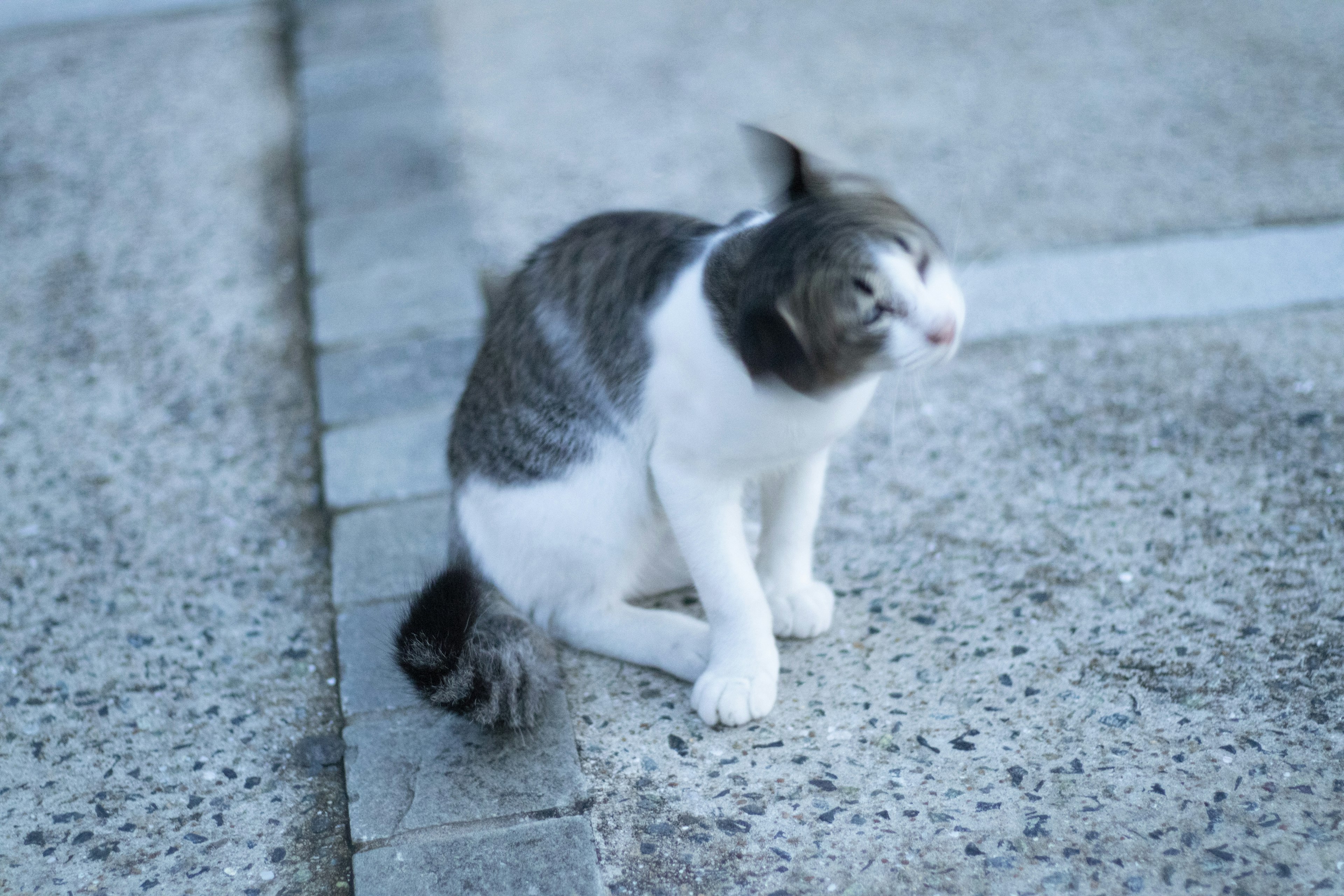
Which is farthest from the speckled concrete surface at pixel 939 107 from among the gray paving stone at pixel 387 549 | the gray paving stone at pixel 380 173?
the gray paving stone at pixel 387 549

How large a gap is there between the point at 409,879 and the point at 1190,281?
2.59 metres

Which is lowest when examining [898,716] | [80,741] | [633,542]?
[80,741]

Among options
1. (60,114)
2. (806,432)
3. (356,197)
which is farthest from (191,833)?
(60,114)

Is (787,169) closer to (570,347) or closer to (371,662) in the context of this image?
(570,347)

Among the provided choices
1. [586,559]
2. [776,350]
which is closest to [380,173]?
[586,559]

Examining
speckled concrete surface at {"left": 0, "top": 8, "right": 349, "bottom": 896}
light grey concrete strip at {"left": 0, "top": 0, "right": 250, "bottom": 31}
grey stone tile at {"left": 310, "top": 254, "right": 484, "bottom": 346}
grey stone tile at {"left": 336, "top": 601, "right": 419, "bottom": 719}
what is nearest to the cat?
grey stone tile at {"left": 336, "top": 601, "right": 419, "bottom": 719}

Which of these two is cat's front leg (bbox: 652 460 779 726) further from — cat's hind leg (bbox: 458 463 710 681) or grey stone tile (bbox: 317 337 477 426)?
grey stone tile (bbox: 317 337 477 426)

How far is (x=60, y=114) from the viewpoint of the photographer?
4.49 m

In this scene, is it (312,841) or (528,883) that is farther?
(312,841)

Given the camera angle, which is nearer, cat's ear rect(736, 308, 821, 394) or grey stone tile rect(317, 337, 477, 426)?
cat's ear rect(736, 308, 821, 394)

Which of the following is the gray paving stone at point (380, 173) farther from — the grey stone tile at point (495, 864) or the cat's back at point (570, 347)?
the grey stone tile at point (495, 864)

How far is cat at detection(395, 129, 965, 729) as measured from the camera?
5.12 feet

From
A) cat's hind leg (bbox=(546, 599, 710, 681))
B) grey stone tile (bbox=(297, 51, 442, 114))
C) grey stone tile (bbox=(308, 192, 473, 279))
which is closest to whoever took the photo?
cat's hind leg (bbox=(546, 599, 710, 681))

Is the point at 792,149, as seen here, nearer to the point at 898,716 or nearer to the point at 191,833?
the point at 898,716
